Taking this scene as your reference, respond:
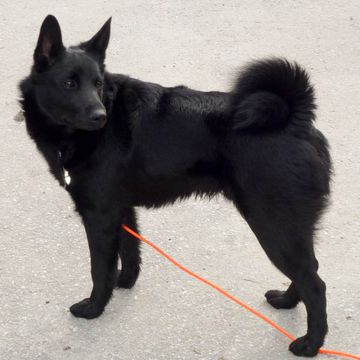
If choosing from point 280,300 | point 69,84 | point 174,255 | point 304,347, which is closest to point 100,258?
point 174,255

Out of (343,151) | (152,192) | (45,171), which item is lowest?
(45,171)

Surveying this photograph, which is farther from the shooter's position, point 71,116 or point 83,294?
point 83,294

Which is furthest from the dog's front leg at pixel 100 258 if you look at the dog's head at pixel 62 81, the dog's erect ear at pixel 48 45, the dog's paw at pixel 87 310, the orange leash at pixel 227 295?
the dog's erect ear at pixel 48 45

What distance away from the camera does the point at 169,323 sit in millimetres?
3164

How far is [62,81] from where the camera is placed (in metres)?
2.85

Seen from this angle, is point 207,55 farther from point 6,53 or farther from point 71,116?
point 71,116

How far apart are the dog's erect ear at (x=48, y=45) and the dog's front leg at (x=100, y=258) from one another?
74cm

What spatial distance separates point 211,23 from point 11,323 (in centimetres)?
437

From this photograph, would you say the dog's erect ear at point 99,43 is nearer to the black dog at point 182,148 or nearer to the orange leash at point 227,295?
the black dog at point 182,148

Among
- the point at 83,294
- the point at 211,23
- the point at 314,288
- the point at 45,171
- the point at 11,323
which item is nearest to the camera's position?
the point at 314,288

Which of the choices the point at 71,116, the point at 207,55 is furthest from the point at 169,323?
the point at 207,55

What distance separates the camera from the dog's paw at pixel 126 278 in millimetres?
3395

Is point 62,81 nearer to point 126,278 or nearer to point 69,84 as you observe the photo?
point 69,84

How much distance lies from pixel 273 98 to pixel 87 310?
141 centimetres
